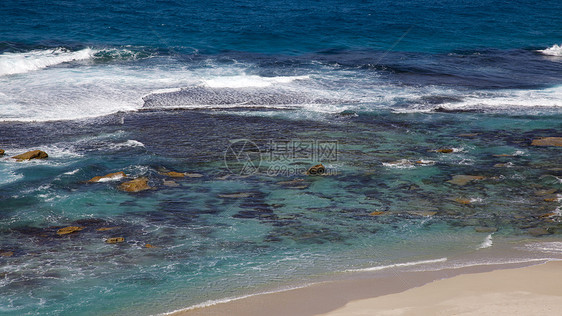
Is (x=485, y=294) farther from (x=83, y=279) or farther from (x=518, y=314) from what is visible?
(x=83, y=279)

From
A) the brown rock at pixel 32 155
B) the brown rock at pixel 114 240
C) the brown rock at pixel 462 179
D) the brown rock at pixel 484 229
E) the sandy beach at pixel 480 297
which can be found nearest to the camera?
the sandy beach at pixel 480 297

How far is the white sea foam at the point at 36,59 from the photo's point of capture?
26703 mm

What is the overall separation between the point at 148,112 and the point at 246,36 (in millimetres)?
15265

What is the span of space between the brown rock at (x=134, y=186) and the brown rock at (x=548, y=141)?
41.1 ft

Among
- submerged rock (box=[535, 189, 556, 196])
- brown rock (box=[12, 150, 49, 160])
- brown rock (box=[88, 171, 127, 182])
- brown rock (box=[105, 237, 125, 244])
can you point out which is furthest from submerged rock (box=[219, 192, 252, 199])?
submerged rock (box=[535, 189, 556, 196])

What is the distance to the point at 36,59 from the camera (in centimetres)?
2816

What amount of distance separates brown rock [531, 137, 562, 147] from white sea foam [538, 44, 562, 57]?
19.1m

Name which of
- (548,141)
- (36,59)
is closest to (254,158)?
(548,141)

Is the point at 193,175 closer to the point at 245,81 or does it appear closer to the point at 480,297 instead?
the point at 480,297

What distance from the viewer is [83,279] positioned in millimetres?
9953

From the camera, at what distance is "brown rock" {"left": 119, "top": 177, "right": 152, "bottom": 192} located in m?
14.2

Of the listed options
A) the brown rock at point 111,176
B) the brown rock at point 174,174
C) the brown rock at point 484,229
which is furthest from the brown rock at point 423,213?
the brown rock at point 111,176

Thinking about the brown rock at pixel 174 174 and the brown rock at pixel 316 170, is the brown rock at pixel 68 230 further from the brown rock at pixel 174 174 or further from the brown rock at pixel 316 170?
the brown rock at pixel 316 170

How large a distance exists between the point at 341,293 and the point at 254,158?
26.6ft
